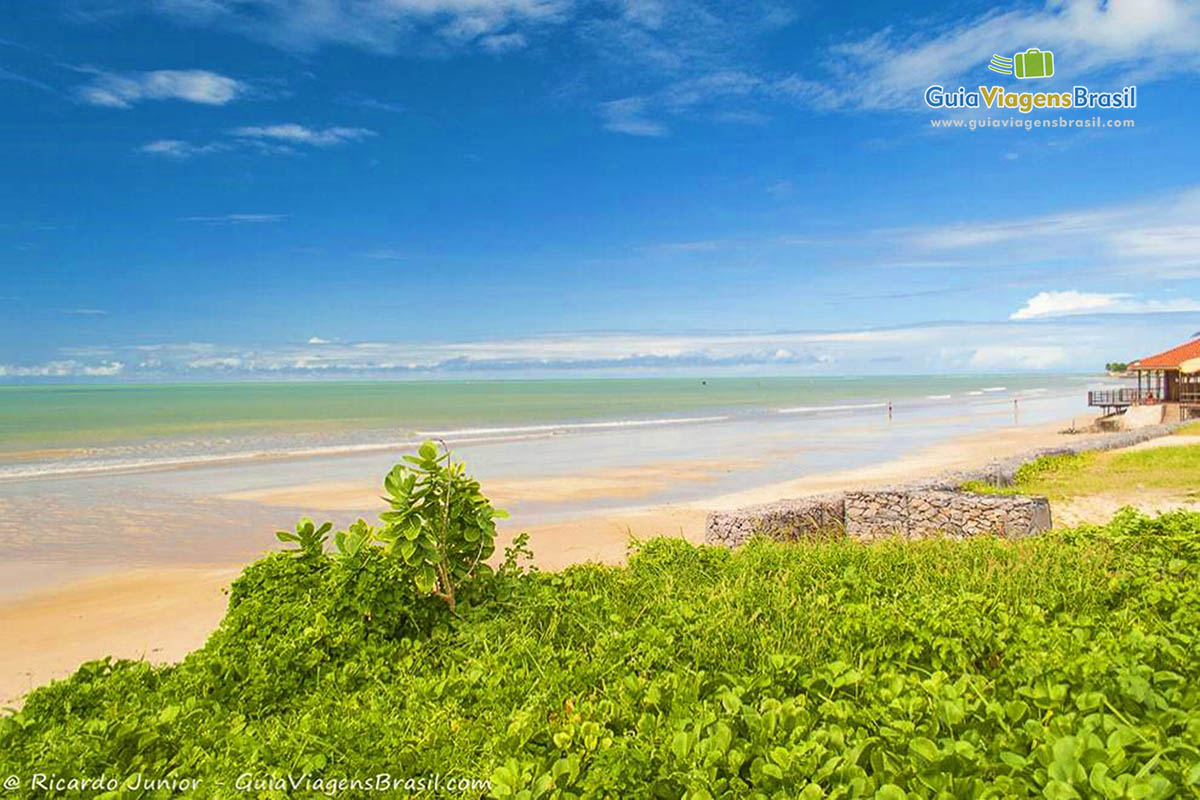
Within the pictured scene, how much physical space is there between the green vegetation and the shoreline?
18.0ft

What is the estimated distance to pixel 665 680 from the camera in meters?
3.87

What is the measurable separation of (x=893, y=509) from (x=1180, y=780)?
9.98 meters

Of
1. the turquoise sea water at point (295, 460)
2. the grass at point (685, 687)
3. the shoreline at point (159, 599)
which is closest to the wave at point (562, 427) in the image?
the turquoise sea water at point (295, 460)

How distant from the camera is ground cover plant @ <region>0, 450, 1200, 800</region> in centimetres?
287

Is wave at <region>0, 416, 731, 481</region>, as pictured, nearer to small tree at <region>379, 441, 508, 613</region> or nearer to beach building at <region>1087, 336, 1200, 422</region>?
small tree at <region>379, 441, 508, 613</region>

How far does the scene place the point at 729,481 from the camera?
72.2ft

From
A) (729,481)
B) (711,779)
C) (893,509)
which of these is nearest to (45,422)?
(729,481)

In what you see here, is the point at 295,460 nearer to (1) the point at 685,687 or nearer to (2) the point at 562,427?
(2) the point at 562,427

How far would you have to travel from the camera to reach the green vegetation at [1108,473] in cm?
1620

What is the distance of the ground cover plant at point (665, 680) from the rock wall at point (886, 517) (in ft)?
12.1

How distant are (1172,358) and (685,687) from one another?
46256 millimetres

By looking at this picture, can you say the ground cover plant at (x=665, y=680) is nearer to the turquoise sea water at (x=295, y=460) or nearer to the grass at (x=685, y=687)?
the grass at (x=685, y=687)

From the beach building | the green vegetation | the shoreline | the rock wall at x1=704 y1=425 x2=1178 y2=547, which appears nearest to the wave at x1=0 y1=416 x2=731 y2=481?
the shoreline

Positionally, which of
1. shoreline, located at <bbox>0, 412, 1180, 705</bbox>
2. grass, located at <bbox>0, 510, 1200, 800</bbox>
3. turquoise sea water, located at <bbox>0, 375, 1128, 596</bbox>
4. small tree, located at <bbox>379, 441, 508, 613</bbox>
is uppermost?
small tree, located at <bbox>379, 441, 508, 613</bbox>
